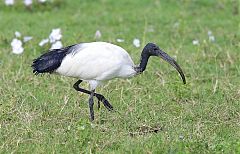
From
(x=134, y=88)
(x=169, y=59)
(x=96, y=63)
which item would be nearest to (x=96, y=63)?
(x=96, y=63)

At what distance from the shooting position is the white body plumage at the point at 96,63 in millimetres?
6969

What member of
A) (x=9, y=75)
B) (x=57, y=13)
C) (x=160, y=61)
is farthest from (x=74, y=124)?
(x=57, y=13)

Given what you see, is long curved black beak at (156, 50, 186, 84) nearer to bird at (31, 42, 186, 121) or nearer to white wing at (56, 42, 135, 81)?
bird at (31, 42, 186, 121)

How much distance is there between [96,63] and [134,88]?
1.31 metres

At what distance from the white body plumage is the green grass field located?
1.34 ft

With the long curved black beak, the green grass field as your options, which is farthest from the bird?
the green grass field

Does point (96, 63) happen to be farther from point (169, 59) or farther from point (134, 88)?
point (134, 88)

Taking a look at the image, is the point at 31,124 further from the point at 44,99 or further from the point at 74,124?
the point at 44,99

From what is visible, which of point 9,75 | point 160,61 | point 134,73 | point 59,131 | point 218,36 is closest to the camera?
point 59,131

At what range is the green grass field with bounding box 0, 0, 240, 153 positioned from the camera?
20.6 ft

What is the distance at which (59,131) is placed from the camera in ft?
21.8

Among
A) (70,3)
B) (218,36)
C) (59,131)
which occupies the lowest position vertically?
(59,131)

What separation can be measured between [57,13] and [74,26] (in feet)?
→ 2.97

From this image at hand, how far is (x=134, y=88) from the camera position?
26.9ft
